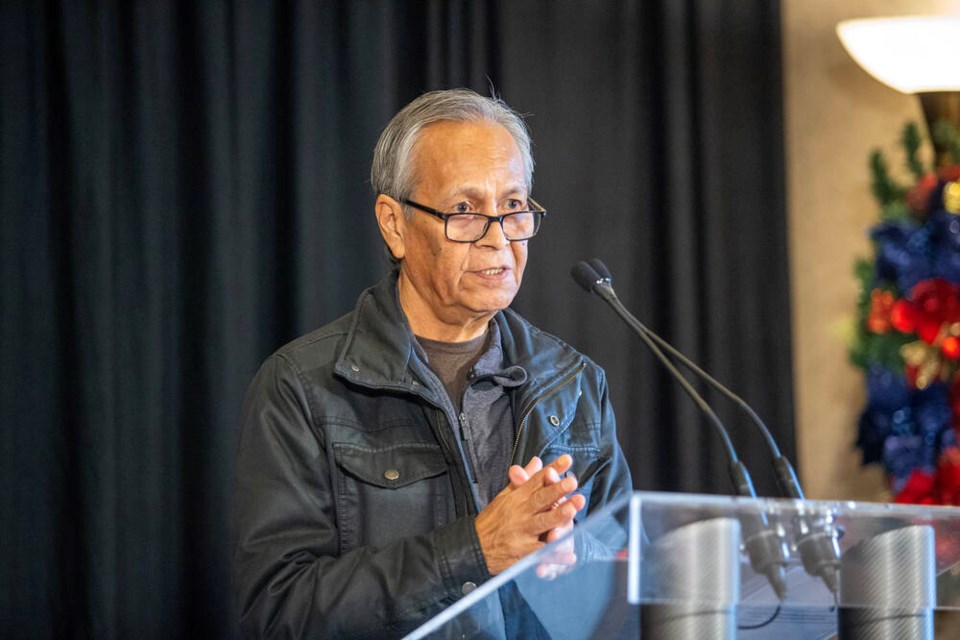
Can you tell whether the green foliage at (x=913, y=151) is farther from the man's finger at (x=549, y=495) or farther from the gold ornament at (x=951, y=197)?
the man's finger at (x=549, y=495)

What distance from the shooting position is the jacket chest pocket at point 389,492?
1.95 meters

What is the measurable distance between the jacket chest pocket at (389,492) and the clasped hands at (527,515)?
1.04 ft

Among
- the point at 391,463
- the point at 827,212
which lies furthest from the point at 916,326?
the point at 391,463

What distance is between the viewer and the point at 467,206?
2.12 metres

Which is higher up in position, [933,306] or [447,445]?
[933,306]

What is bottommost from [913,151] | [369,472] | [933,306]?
[369,472]

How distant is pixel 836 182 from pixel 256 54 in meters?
1.84

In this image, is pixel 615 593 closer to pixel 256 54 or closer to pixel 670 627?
pixel 670 627

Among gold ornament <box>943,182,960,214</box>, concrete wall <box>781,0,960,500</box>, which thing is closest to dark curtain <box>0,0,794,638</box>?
concrete wall <box>781,0,960,500</box>

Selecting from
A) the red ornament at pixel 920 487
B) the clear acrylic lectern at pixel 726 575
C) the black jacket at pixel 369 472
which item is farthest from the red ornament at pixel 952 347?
the clear acrylic lectern at pixel 726 575

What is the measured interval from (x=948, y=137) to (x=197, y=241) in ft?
6.52

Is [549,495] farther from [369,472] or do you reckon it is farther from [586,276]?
[369,472]

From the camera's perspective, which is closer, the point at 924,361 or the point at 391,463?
the point at 391,463

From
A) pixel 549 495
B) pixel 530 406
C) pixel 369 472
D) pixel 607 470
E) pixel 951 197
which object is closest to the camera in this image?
pixel 549 495
